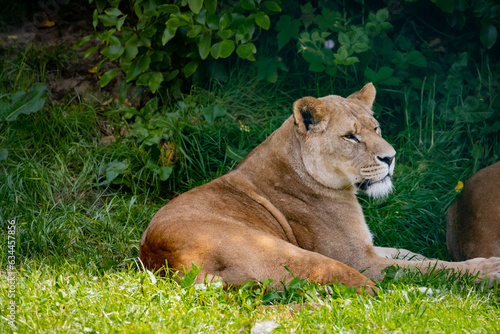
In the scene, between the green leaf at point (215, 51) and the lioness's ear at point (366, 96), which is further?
the green leaf at point (215, 51)

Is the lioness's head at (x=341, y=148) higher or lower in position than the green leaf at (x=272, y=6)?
lower

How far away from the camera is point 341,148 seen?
388 cm

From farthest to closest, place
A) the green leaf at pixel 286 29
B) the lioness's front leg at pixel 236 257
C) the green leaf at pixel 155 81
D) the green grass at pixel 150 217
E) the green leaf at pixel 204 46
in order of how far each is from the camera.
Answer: the green leaf at pixel 286 29 < the green leaf at pixel 155 81 < the green leaf at pixel 204 46 < the lioness's front leg at pixel 236 257 < the green grass at pixel 150 217

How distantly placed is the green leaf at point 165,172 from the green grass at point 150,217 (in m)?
0.13

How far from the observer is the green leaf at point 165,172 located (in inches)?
197

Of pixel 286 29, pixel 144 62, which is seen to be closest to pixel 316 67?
pixel 286 29

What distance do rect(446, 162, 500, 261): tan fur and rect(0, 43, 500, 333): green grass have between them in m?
0.36

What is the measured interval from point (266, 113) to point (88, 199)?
1.82 metres

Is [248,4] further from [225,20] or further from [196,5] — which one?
[196,5]

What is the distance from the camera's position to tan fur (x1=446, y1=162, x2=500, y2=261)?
389 cm

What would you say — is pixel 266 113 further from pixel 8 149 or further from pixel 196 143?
pixel 8 149

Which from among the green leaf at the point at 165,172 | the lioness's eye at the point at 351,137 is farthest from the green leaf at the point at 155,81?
the lioness's eye at the point at 351,137

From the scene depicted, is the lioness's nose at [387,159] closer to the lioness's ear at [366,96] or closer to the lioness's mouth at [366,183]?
the lioness's mouth at [366,183]

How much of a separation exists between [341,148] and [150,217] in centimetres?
171
